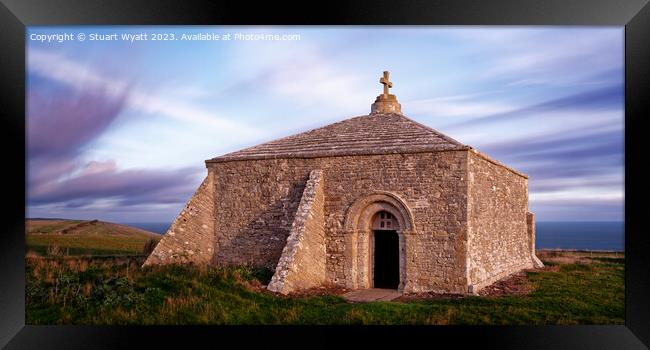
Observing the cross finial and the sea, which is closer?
the cross finial

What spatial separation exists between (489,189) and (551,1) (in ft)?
22.6

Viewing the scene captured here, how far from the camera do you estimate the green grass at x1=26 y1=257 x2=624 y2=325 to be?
1008cm

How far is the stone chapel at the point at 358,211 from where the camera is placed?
12.8 meters

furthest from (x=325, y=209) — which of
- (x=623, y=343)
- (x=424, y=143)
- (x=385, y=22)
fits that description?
(x=623, y=343)

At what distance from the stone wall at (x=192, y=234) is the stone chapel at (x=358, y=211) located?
3 centimetres

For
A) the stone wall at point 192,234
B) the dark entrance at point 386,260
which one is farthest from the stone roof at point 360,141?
the dark entrance at point 386,260

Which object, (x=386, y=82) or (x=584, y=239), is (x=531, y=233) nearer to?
(x=386, y=82)

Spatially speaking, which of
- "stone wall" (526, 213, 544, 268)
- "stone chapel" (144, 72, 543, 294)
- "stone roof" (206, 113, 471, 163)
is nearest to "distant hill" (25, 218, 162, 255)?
"stone chapel" (144, 72, 543, 294)

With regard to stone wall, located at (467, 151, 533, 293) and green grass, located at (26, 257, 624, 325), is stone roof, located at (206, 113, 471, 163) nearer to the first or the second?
stone wall, located at (467, 151, 533, 293)

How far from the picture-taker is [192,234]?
15.3 m

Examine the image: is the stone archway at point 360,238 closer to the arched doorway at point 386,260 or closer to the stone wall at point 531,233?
the arched doorway at point 386,260

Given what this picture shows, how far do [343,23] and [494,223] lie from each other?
8830 millimetres

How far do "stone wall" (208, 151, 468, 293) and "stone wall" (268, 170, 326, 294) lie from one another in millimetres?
288
